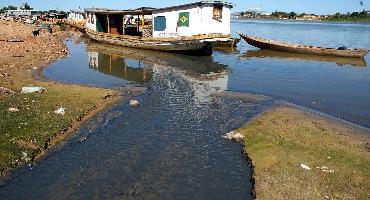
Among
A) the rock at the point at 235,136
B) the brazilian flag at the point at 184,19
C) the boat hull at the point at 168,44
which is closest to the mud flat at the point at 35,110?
the rock at the point at 235,136

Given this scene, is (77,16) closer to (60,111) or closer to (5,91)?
(5,91)

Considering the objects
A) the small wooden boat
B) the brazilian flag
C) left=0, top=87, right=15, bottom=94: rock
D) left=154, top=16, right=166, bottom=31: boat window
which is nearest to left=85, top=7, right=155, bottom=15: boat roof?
Answer: left=154, top=16, right=166, bottom=31: boat window

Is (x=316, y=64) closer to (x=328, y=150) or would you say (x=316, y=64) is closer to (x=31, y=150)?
(x=328, y=150)

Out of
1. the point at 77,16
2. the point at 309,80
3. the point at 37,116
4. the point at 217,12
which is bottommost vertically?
the point at 37,116

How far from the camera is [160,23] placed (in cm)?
2791

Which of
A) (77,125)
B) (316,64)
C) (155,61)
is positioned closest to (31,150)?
(77,125)

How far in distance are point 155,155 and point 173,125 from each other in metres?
2.31

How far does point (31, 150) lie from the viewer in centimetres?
873

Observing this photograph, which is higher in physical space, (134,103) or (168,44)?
(168,44)

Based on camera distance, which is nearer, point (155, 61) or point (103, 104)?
point (103, 104)

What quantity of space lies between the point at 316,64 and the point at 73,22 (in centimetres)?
3913

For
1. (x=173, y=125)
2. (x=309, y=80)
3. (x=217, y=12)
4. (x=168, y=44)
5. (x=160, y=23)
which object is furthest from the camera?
(x=160, y=23)

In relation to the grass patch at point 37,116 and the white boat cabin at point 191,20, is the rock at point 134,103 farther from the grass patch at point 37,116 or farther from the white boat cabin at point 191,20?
the white boat cabin at point 191,20

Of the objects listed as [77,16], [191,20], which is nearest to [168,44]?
[191,20]
